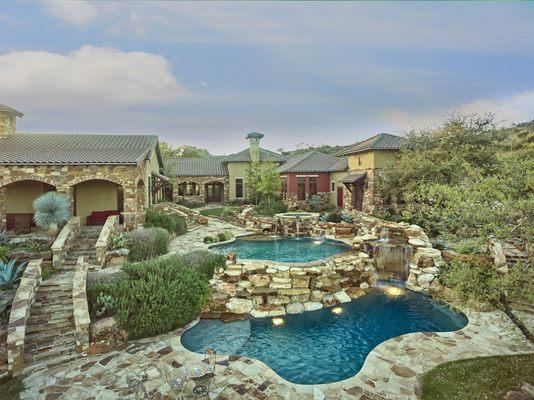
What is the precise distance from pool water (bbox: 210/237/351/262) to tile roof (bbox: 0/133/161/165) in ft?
23.5

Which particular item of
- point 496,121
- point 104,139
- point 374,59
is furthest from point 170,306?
point 496,121

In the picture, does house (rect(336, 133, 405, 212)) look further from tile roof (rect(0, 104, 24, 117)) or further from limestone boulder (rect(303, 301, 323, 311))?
tile roof (rect(0, 104, 24, 117))

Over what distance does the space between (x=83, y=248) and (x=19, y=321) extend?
598 cm

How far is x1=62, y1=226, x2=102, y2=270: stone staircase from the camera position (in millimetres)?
11605

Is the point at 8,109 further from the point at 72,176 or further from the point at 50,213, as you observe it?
the point at 50,213

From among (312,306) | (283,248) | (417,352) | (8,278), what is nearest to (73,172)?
(8,278)

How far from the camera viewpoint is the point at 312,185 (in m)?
30.3

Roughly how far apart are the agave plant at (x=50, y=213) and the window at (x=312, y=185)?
21809 mm

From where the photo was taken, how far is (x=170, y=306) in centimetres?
870

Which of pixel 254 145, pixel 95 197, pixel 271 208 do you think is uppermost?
pixel 254 145

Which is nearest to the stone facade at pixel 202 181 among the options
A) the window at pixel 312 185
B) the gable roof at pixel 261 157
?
the gable roof at pixel 261 157

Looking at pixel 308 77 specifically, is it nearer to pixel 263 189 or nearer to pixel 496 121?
pixel 263 189

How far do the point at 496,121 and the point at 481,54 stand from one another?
6.47m

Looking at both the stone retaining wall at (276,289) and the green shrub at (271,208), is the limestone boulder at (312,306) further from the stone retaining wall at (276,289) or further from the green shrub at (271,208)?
the green shrub at (271,208)
